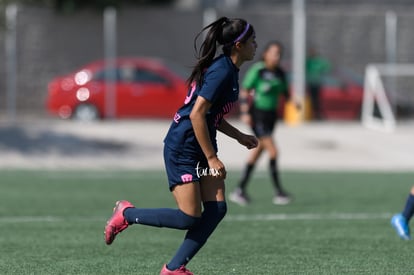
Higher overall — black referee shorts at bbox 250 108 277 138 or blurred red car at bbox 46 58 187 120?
black referee shorts at bbox 250 108 277 138

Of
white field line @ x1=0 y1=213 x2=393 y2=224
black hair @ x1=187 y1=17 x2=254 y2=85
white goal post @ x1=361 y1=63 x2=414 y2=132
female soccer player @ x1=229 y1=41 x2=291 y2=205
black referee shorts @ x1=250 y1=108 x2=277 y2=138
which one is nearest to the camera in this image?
black hair @ x1=187 y1=17 x2=254 y2=85

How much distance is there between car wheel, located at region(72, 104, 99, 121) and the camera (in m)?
27.6

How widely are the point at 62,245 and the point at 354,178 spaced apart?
9417mm

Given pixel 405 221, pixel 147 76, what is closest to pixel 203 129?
pixel 405 221

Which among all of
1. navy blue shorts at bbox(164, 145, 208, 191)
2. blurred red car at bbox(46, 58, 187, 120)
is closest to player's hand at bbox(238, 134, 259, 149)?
navy blue shorts at bbox(164, 145, 208, 191)

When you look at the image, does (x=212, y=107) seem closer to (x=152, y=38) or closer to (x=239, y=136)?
(x=239, y=136)

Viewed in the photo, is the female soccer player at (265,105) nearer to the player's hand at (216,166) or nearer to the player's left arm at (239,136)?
the player's left arm at (239,136)

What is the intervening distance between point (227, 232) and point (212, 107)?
394cm

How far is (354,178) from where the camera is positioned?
1908cm

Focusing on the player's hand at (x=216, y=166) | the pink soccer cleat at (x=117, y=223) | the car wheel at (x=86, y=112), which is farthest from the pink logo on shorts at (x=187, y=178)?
the car wheel at (x=86, y=112)

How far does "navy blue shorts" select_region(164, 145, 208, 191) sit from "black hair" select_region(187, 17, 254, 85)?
51cm

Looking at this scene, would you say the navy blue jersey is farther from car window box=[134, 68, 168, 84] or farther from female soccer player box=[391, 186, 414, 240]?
car window box=[134, 68, 168, 84]

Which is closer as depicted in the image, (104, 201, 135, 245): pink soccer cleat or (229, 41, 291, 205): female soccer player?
(104, 201, 135, 245): pink soccer cleat

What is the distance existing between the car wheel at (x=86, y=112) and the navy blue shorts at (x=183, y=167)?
19.7 m
